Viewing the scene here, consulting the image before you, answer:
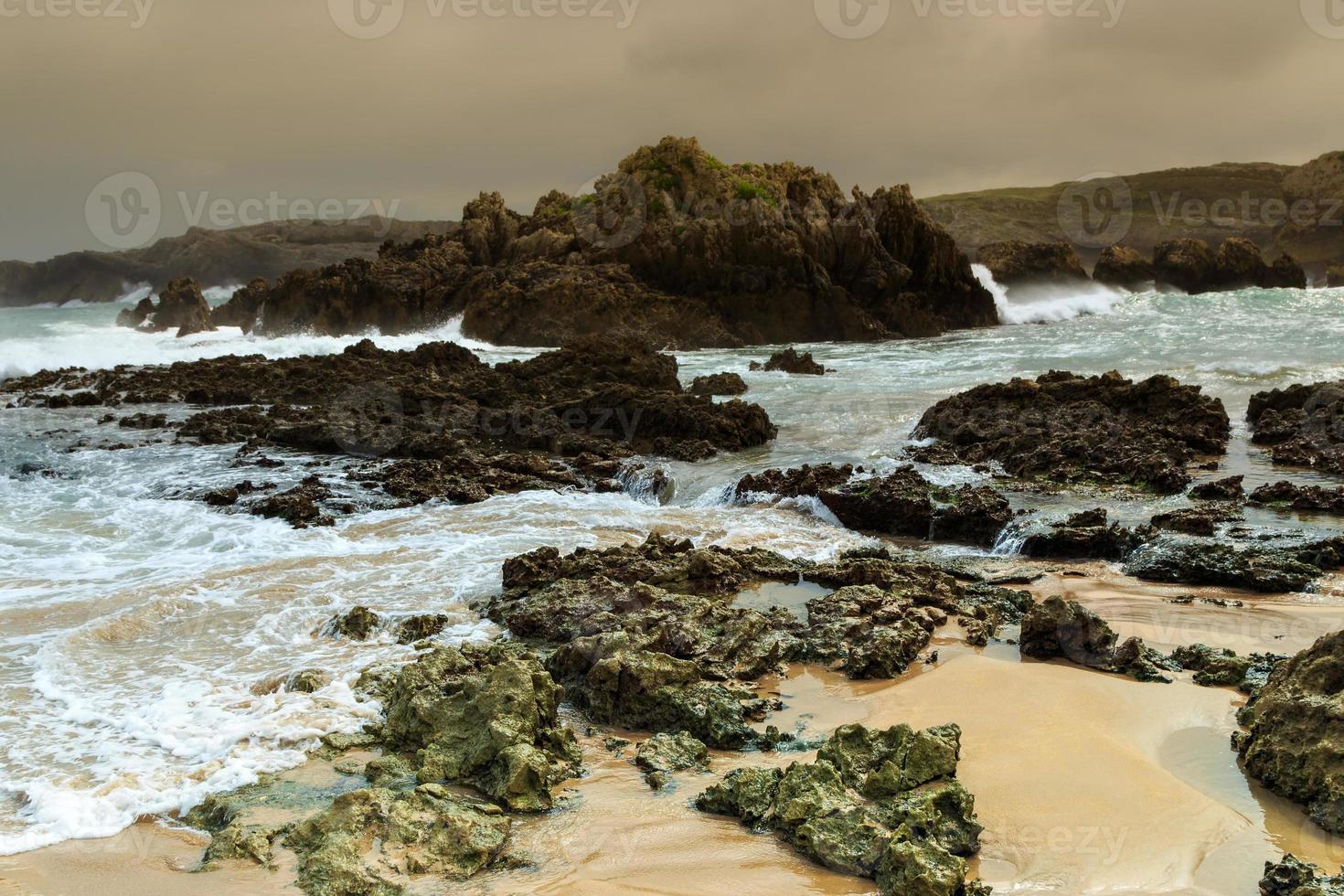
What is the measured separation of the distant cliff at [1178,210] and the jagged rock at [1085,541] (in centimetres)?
8365

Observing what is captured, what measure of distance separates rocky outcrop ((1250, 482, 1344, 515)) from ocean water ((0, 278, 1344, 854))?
46 cm

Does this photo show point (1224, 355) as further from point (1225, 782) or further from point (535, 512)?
point (1225, 782)

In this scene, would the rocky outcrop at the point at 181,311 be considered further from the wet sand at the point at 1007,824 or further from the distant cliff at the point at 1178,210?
the distant cliff at the point at 1178,210

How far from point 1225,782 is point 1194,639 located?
7.21 feet

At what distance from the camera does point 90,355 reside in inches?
1185

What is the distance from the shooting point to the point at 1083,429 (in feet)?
43.2

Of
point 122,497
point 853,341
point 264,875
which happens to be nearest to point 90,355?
point 122,497

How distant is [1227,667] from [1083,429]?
8.12m

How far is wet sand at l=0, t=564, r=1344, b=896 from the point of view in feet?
12.3

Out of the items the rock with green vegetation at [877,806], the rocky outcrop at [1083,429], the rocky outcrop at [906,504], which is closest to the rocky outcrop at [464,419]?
the rocky outcrop at [906,504]

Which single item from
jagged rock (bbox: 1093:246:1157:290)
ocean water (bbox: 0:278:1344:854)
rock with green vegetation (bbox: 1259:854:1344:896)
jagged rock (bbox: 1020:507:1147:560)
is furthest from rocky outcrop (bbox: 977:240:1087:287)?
rock with green vegetation (bbox: 1259:854:1344:896)

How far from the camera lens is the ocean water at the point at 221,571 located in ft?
16.4
